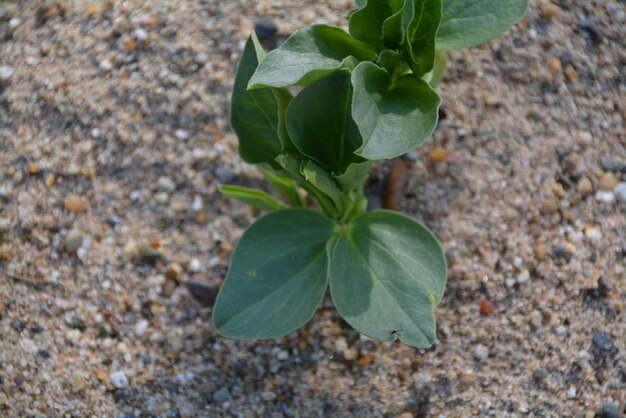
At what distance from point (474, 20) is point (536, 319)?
783 mm

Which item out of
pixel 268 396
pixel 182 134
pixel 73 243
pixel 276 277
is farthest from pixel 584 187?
pixel 73 243

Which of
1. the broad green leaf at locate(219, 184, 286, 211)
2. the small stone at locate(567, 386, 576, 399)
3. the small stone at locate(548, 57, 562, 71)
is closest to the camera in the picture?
the broad green leaf at locate(219, 184, 286, 211)

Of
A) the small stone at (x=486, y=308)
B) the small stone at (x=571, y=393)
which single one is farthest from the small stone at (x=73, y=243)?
the small stone at (x=571, y=393)

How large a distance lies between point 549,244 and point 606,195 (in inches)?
8.6

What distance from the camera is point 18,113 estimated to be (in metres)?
2.14

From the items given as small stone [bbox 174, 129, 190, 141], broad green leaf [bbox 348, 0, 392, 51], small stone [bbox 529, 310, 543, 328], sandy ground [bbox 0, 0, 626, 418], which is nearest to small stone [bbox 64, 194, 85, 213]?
sandy ground [bbox 0, 0, 626, 418]

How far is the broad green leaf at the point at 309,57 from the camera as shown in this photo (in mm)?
1395

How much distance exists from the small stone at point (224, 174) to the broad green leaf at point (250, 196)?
0.23m

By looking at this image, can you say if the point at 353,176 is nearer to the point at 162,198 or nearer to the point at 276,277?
the point at 276,277

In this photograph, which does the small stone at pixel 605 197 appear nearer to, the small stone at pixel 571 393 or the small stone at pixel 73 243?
the small stone at pixel 571 393

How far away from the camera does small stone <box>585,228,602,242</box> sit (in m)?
1.96

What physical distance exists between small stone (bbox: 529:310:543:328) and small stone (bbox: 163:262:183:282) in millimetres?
917

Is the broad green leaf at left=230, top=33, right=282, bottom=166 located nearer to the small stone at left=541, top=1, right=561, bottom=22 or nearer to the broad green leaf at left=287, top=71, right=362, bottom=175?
the broad green leaf at left=287, top=71, right=362, bottom=175

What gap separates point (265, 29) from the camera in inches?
83.5
